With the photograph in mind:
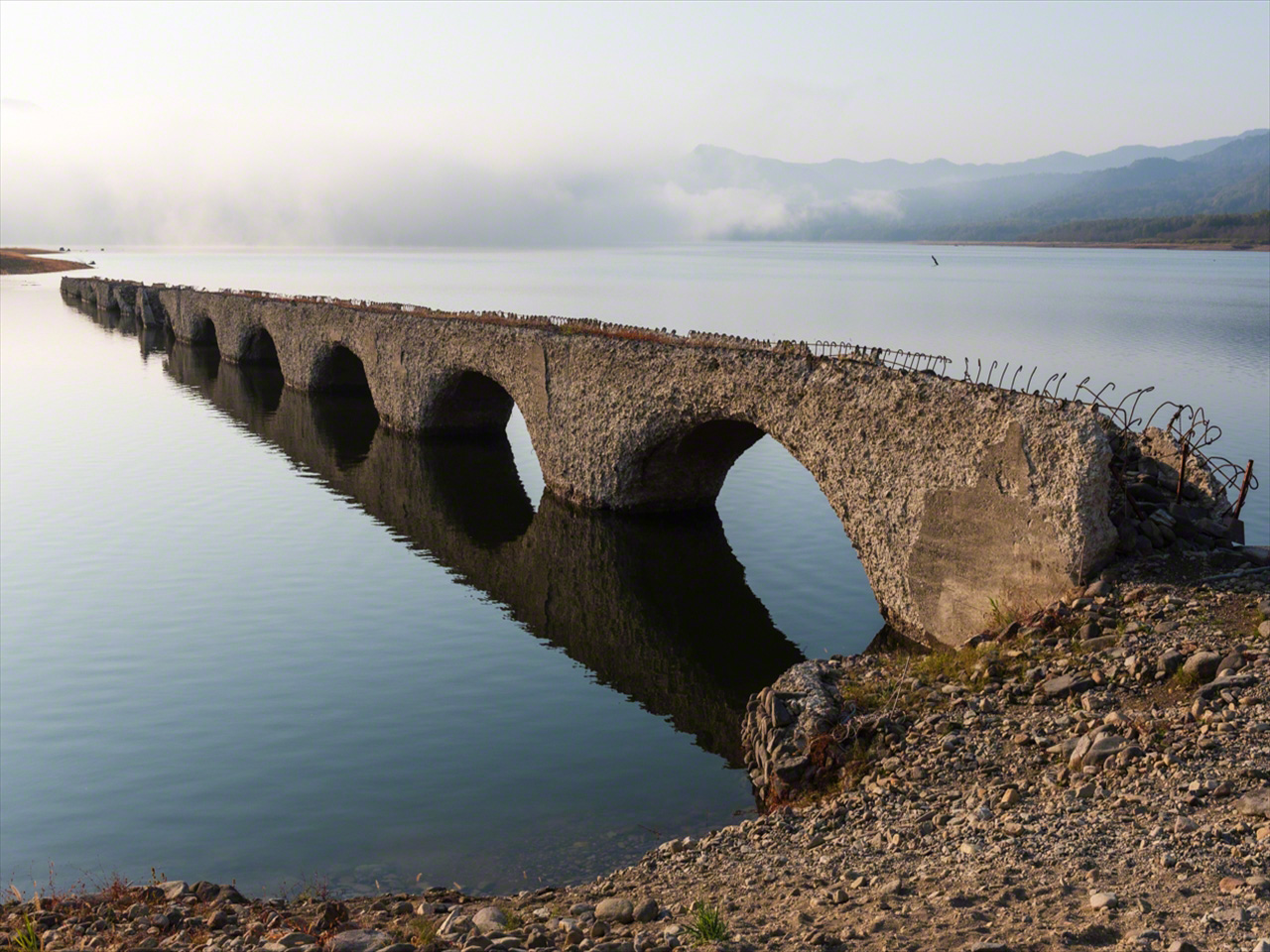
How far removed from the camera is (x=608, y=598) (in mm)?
21797

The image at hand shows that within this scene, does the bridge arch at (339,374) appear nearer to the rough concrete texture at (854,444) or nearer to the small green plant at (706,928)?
the rough concrete texture at (854,444)

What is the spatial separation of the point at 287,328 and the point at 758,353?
113 feet

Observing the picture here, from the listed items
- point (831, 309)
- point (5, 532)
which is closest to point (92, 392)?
point (5, 532)

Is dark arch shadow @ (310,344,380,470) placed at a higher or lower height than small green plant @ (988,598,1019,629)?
higher

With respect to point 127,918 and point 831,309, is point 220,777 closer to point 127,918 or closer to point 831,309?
point 127,918

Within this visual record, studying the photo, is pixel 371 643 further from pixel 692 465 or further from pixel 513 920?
pixel 513 920

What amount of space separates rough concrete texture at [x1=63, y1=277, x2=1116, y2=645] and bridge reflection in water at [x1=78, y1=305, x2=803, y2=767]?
176 centimetres

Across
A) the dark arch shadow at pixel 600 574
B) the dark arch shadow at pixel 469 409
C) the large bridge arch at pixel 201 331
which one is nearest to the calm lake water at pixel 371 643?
the dark arch shadow at pixel 600 574

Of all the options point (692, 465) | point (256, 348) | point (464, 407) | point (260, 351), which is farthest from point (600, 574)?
point (260, 351)

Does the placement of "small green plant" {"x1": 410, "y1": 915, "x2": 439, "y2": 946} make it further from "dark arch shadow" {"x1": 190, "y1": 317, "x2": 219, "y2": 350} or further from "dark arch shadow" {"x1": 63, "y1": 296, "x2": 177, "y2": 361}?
"dark arch shadow" {"x1": 190, "y1": 317, "x2": 219, "y2": 350}

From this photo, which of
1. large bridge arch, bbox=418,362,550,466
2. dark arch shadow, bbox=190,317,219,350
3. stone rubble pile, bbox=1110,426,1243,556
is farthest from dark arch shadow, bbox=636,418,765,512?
dark arch shadow, bbox=190,317,219,350

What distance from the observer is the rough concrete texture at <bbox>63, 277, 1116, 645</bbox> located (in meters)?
14.7

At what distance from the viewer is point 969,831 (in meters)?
9.73

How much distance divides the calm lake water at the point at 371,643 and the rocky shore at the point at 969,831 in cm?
165
